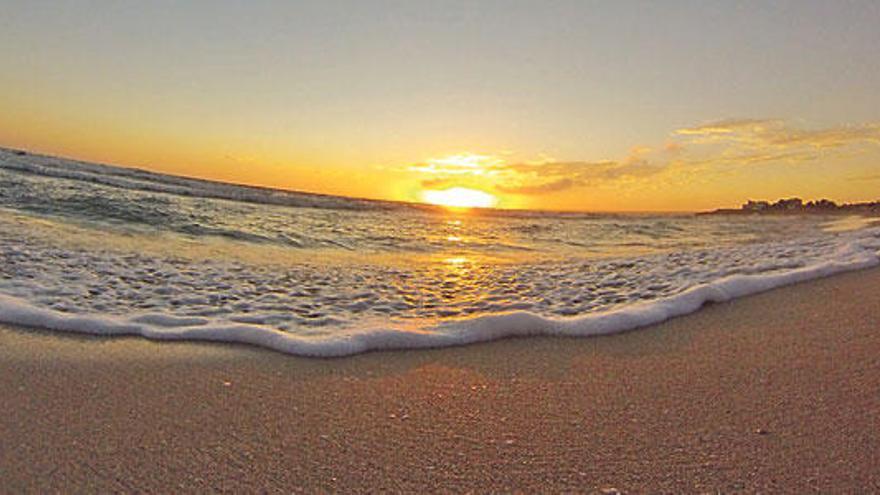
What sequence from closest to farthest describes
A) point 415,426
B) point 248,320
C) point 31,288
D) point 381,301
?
point 415,426
point 248,320
point 31,288
point 381,301

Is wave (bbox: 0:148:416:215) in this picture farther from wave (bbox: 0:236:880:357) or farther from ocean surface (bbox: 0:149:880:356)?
wave (bbox: 0:236:880:357)

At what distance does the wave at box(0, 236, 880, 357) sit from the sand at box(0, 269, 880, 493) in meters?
0.13

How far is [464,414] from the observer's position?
2354mm

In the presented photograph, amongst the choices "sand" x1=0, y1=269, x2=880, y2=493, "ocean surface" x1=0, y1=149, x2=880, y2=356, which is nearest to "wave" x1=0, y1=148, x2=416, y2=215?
"ocean surface" x1=0, y1=149, x2=880, y2=356

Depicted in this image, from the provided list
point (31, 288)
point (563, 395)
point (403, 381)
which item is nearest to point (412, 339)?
point (403, 381)

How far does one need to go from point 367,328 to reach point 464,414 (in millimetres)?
1280

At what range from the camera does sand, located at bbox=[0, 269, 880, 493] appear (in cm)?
183

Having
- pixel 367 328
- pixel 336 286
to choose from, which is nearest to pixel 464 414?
pixel 367 328

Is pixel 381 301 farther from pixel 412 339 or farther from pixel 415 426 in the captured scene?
pixel 415 426

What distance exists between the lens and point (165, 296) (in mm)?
4164

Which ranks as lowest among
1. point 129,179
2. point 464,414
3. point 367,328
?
point 464,414

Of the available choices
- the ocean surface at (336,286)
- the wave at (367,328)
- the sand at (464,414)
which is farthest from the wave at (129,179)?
the sand at (464,414)

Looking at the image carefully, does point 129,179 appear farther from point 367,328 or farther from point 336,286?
point 367,328

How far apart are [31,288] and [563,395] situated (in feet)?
12.4
